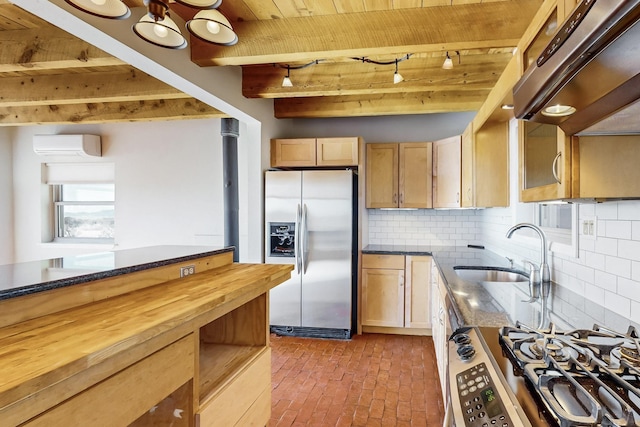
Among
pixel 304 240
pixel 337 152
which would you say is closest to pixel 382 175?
pixel 337 152

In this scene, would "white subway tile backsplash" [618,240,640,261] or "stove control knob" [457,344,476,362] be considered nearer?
"stove control knob" [457,344,476,362]

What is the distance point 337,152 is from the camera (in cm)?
406

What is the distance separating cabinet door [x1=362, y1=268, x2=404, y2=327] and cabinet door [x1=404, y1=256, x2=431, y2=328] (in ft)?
0.20

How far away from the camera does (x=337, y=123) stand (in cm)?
464

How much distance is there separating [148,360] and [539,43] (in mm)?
1874

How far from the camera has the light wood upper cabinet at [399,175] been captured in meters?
4.18

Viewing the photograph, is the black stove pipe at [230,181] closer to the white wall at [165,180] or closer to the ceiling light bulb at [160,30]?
the white wall at [165,180]

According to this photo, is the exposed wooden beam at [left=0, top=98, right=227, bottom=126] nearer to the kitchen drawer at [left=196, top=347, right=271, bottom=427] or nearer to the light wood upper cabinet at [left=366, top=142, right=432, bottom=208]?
the light wood upper cabinet at [left=366, top=142, right=432, bottom=208]

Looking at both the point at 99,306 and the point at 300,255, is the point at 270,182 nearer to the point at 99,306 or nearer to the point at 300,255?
the point at 300,255

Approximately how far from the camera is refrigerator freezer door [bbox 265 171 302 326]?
386 cm

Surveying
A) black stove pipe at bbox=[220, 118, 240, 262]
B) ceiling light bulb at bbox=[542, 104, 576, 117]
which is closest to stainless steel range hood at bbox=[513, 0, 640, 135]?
ceiling light bulb at bbox=[542, 104, 576, 117]

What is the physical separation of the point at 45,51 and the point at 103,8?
1.57 m

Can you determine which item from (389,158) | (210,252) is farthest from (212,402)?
(389,158)

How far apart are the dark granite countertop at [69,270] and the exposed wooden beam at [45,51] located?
1491 mm
